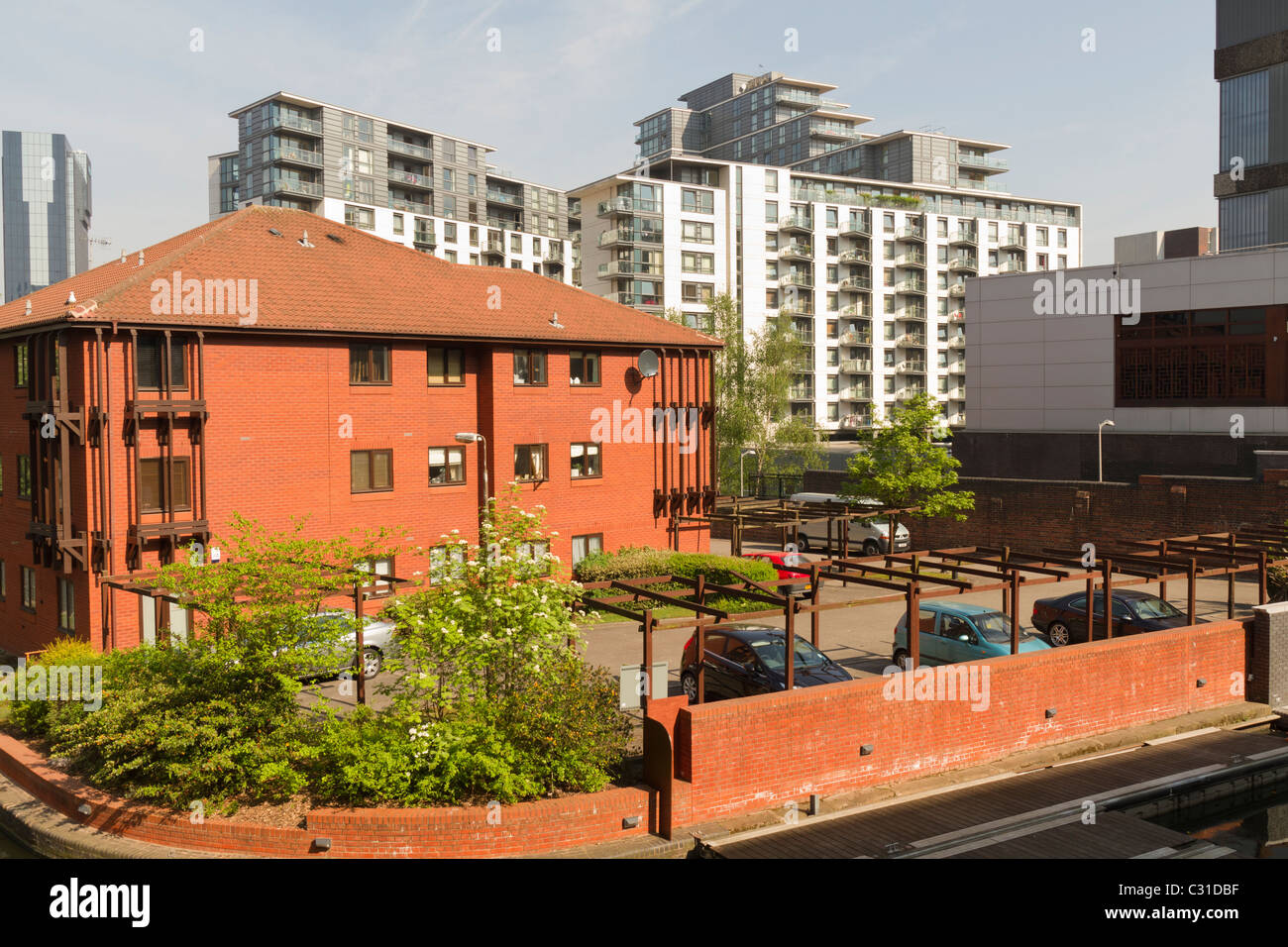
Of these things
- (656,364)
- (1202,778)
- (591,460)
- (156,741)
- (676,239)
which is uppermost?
(676,239)

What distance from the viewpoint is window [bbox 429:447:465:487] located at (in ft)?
101

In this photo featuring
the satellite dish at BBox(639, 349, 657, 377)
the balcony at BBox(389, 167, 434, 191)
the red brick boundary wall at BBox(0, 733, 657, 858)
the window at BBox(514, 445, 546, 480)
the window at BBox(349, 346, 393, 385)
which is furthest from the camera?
the balcony at BBox(389, 167, 434, 191)

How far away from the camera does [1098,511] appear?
38.6 metres

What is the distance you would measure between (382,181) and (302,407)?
60.6m

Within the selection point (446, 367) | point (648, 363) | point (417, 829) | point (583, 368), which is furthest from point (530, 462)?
point (417, 829)

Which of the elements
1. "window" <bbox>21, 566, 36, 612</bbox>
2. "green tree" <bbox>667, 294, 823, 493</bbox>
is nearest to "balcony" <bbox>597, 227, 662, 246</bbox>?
"green tree" <bbox>667, 294, 823, 493</bbox>

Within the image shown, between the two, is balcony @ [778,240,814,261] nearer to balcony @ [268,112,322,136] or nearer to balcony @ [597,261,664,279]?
balcony @ [597,261,664,279]

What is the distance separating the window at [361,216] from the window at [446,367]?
54.2m

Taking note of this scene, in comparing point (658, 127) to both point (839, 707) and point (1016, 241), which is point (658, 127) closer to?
point (1016, 241)

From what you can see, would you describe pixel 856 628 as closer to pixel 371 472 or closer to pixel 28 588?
pixel 371 472

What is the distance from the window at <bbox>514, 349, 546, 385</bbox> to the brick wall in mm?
19171

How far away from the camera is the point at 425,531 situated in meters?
30.2

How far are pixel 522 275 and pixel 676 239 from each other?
143ft

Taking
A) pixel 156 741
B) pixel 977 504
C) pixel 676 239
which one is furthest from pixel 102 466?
pixel 676 239
